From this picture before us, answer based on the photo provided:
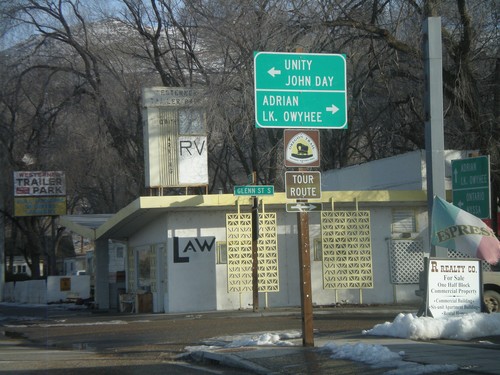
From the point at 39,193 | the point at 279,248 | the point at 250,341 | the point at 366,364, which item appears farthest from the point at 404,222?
the point at 39,193

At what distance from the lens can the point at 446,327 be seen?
13984mm

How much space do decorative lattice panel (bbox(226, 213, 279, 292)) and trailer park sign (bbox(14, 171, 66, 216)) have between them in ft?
47.1

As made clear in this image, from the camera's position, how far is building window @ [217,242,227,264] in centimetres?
2528

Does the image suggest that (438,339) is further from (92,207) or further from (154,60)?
(92,207)

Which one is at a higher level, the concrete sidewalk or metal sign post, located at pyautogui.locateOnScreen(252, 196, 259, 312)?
metal sign post, located at pyautogui.locateOnScreen(252, 196, 259, 312)

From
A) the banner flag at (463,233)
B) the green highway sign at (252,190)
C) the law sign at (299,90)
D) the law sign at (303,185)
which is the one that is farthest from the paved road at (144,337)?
the law sign at (299,90)

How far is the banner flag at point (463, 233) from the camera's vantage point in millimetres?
14250

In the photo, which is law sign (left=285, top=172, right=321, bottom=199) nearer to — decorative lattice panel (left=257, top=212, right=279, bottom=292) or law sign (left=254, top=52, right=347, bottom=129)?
law sign (left=254, top=52, right=347, bottom=129)

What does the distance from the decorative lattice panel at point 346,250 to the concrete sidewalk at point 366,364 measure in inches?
399

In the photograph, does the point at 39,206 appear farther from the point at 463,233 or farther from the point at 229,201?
the point at 463,233

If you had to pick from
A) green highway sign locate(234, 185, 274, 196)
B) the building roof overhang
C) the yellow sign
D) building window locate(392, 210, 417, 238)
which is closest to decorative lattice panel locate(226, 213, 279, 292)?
the building roof overhang

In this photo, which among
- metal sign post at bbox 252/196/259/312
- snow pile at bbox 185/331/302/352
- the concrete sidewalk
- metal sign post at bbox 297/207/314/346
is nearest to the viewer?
the concrete sidewalk

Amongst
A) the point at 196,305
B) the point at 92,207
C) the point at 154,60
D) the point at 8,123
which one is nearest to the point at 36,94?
the point at 8,123

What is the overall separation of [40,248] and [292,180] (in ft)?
124
